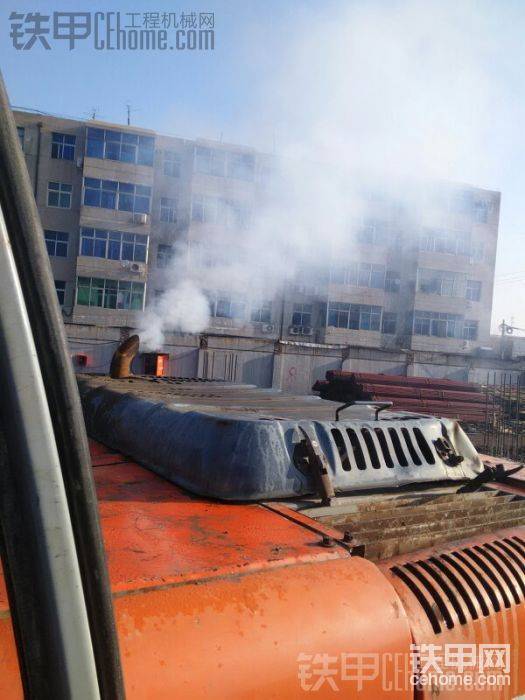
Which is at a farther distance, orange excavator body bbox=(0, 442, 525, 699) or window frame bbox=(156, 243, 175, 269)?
window frame bbox=(156, 243, 175, 269)

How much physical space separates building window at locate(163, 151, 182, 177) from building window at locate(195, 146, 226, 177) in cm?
108

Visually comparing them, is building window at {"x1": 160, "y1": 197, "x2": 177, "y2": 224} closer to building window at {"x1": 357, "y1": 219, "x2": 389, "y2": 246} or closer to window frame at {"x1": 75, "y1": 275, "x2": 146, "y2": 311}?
window frame at {"x1": 75, "y1": 275, "x2": 146, "y2": 311}

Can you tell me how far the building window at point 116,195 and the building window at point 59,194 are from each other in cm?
137

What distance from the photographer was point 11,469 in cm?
66

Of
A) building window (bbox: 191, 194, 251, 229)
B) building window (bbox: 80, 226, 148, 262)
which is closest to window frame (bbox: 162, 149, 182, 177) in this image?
building window (bbox: 191, 194, 251, 229)

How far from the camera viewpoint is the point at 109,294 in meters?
29.0

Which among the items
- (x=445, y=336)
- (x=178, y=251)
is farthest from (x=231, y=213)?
(x=445, y=336)

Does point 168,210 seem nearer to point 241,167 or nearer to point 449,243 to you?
point 241,167

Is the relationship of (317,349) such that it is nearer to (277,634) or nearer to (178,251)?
(178,251)

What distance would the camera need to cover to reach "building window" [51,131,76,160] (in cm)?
2905

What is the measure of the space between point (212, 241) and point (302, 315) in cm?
728

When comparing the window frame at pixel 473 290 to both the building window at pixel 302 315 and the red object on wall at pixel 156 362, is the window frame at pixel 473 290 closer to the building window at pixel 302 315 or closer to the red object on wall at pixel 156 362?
the building window at pixel 302 315

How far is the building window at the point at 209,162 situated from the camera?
3027 cm

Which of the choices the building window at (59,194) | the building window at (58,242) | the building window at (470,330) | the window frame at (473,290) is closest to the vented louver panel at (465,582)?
the building window at (58,242)
